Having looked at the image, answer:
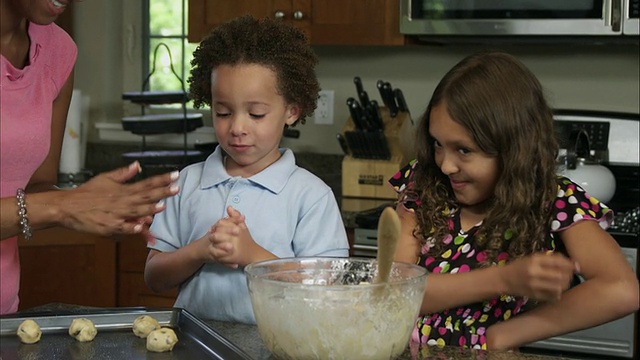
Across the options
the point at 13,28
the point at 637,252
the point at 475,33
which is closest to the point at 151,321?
the point at 13,28

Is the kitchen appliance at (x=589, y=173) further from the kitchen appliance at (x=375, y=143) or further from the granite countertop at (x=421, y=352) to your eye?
the granite countertop at (x=421, y=352)

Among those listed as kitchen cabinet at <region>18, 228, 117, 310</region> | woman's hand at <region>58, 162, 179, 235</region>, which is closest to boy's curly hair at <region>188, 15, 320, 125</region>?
woman's hand at <region>58, 162, 179, 235</region>

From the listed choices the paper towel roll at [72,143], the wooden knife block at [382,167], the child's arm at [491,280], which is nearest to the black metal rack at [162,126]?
the paper towel roll at [72,143]

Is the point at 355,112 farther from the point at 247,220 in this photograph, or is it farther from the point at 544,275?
the point at 544,275

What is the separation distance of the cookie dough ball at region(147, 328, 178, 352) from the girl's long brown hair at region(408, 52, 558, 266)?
0.58m

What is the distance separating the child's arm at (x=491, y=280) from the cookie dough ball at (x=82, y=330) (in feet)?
1.78

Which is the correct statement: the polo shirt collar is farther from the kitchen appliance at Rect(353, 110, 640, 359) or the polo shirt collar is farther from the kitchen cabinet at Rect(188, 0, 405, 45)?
the kitchen cabinet at Rect(188, 0, 405, 45)

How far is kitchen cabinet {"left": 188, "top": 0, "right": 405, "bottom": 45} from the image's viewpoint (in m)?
3.24

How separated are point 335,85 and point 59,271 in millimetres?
1178

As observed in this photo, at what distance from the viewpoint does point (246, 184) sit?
5.66 ft

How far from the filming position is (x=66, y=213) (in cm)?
145

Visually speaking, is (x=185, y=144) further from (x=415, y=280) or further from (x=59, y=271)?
(x=415, y=280)

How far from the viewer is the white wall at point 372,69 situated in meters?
3.28

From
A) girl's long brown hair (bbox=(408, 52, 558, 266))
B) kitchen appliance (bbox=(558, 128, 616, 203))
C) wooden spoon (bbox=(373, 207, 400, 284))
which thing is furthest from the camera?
kitchen appliance (bbox=(558, 128, 616, 203))
